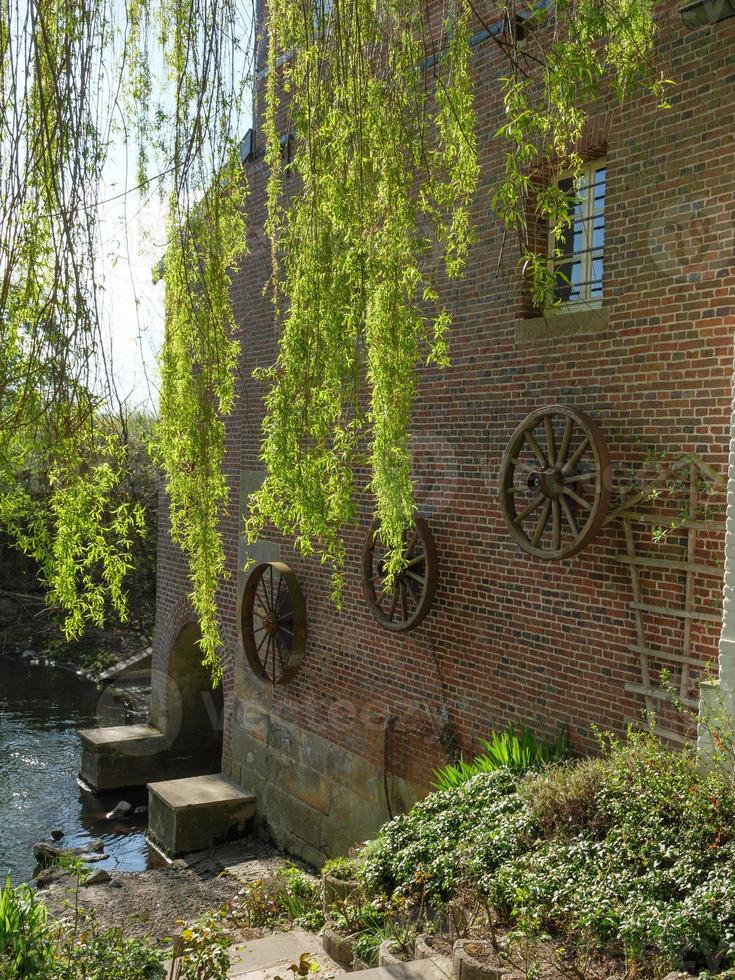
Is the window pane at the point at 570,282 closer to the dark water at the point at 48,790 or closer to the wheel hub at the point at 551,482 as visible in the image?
the wheel hub at the point at 551,482

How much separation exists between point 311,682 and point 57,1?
796cm

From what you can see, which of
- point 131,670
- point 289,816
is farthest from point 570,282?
point 131,670

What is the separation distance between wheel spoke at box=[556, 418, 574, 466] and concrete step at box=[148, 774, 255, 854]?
6.54 meters

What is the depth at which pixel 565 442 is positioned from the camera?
6672mm

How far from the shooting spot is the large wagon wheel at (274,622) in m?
10.4

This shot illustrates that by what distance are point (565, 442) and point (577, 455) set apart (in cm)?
16

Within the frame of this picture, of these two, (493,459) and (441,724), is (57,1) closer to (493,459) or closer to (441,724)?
(493,459)

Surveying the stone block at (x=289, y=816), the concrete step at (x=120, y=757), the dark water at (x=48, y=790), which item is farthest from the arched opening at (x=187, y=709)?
the stone block at (x=289, y=816)

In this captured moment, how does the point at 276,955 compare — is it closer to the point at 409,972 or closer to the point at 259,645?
the point at 409,972

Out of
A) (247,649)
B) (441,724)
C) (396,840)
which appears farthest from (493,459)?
(247,649)

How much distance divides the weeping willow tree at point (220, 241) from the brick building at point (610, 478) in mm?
1069

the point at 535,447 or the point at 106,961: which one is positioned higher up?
the point at 535,447

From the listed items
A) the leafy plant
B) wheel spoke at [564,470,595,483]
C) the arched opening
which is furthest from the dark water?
wheel spoke at [564,470,595,483]

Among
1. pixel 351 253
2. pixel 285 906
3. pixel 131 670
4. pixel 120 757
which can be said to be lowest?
pixel 120 757
